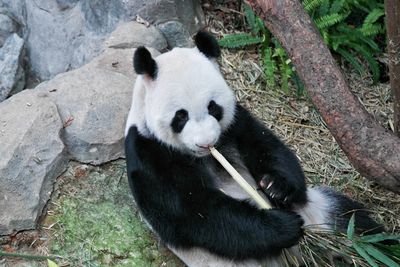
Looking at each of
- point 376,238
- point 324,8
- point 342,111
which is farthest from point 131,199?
point 324,8

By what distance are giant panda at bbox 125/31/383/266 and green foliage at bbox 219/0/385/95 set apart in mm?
1516

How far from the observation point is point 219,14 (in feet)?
20.6

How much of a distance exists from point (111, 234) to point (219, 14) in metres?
2.60

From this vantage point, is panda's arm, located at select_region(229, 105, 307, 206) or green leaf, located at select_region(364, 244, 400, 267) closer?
green leaf, located at select_region(364, 244, 400, 267)

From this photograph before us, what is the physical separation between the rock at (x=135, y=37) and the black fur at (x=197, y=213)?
1.67 meters

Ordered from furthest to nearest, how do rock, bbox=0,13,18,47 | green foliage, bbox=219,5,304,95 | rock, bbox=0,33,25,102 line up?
rock, bbox=0,13,18,47, rock, bbox=0,33,25,102, green foliage, bbox=219,5,304,95

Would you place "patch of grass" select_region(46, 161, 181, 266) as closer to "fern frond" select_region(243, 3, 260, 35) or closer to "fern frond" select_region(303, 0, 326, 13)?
"fern frond" select_region(243, 3, 260, 35)

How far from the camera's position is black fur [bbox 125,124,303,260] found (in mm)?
3986

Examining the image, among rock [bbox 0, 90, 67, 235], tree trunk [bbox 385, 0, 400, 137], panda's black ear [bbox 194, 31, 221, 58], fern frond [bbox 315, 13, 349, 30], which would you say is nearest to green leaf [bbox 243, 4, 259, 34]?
fern frond [bbox 315, 13, 349, 30]

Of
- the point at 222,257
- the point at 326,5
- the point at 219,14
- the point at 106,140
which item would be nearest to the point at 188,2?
the point at 219,14

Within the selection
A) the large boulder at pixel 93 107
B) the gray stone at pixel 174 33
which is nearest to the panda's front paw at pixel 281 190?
the large boulder at pixel 93 107

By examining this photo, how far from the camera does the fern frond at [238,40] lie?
590 cm

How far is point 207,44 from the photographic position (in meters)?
4.21

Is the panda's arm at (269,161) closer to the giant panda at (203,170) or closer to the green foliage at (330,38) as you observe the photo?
the giant panda at (203,170)
